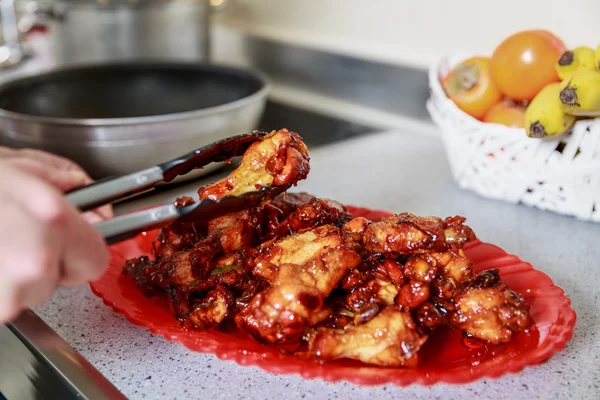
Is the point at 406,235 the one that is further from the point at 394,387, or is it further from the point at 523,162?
the point at 523,162

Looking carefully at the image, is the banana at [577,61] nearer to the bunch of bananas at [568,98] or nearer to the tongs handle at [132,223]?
the bunch of bananas at [568,98]

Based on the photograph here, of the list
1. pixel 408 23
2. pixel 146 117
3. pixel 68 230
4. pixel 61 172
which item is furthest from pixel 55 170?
pixel 408 23

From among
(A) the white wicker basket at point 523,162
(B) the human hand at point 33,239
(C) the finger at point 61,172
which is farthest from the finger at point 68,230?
(A) the white wicker basket at point 523,162

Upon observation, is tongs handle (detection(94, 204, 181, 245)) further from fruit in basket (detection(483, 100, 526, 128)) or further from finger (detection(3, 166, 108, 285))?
fruit in basket (detection(483, 100, 526, 128))

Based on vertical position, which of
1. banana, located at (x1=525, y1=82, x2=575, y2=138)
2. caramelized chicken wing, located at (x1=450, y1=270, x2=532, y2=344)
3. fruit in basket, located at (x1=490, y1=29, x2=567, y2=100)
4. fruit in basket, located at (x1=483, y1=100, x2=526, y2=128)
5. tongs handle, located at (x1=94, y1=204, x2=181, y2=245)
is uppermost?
fruit in basket, located at (x1=490, y1=29, x2=567, y2=100)

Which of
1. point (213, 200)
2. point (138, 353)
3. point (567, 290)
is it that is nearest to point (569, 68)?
point (567, 290)

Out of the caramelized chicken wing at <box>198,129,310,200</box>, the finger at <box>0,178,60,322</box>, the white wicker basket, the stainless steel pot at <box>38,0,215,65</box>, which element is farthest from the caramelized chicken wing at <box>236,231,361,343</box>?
the stainless steel pot at <box>38,0,215,65</box>

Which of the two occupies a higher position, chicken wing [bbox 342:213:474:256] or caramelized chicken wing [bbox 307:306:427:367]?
chicken wing [bbox 342:213:474:256]
